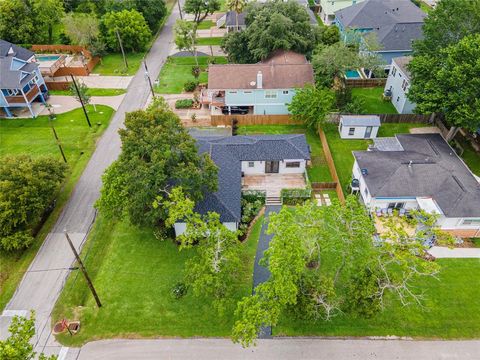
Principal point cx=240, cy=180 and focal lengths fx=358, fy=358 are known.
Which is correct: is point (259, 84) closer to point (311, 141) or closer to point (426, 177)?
point (311, 141)

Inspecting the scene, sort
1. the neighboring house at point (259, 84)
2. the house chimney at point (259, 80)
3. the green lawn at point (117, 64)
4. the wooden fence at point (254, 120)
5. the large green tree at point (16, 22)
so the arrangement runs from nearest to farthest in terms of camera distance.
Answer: the house chimney at point (259, 80) → the neighboring house at point (259, 84) → the wooden fence at point (254, 120) → the green lawn at point (117, 64) → the large green tree at point (16, 22)

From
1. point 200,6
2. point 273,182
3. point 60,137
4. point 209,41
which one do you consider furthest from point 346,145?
point 200,6

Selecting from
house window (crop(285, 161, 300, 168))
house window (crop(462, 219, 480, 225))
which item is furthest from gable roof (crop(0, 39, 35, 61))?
house window (crop(462, 219, 480, 225))

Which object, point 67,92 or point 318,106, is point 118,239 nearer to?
point 318,106

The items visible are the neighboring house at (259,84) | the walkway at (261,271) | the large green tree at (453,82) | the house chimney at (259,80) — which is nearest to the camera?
the walkway at (261,271)

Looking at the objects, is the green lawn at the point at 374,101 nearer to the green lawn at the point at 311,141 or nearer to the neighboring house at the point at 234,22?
the green lawn at the point at 311,141

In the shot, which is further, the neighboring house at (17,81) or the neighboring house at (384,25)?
the neighboring house at (384,25)

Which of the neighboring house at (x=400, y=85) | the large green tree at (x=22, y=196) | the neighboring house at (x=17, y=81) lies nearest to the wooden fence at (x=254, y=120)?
the neighboring house at (x=400, y=85)
